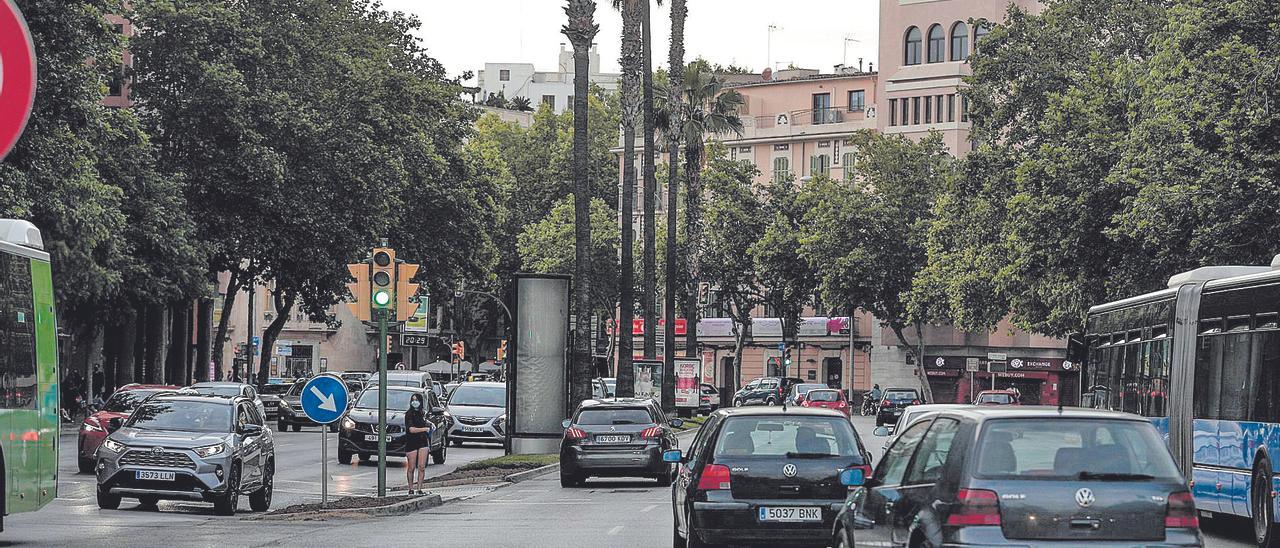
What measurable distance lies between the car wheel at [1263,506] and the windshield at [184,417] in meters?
12.8

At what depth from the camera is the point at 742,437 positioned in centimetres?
1553

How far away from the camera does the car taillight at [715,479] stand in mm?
15234

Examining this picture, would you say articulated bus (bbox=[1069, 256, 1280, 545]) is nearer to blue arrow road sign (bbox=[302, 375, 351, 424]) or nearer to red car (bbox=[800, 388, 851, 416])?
blue arrow road sign (bbox=[302, 375, 351, 424])

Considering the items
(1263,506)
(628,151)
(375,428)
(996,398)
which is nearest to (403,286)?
(1263,506)

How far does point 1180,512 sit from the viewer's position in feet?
32.2

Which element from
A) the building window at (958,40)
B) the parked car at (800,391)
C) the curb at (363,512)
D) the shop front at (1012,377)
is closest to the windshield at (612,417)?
the curb at (363,512)

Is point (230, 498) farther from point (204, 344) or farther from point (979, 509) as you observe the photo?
point (204, 344)

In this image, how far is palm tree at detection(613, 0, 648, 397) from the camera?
A: 168 feet

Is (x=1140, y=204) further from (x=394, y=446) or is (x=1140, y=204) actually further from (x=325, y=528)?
(x=325, y=528)

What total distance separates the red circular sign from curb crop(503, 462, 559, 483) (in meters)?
26.0

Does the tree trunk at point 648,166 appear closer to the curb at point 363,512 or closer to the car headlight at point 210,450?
the curb at point 363,512

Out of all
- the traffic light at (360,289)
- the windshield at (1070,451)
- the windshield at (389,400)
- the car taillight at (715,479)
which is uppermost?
the traffic light at (360,289)

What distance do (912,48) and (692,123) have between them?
92.4 feet

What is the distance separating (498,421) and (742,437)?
3011 centimetres
